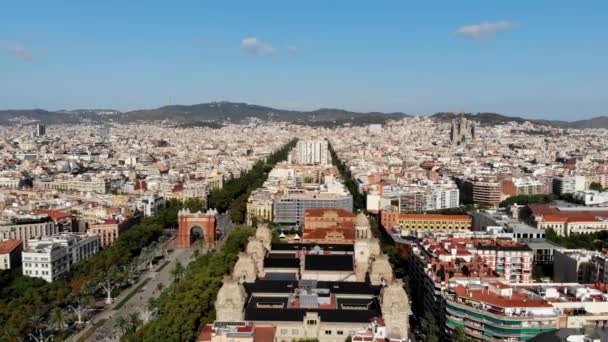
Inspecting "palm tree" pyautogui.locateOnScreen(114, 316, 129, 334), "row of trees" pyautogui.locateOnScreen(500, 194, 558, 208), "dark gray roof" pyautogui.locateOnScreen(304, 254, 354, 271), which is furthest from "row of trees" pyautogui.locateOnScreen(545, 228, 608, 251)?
"palm tree" pyautogui.locateOnScreen(114, 316, 129, 334)

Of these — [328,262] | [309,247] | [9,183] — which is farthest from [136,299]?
[9,183]

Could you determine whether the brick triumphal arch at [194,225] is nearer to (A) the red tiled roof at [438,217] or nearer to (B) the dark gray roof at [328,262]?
(A) the red tiled roof at [438,217]

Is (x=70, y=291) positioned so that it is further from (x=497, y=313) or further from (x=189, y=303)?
(x=497, y=313)

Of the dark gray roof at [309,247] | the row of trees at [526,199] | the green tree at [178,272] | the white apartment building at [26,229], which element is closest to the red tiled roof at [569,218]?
the row of trees at [526,199]

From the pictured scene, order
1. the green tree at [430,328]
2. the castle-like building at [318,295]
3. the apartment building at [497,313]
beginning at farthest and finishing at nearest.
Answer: the green tree at [430,328] < the castle-like building at [318,295] < the apartment building at [497,313]

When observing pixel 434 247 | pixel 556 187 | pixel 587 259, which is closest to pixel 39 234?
pixel 434 247

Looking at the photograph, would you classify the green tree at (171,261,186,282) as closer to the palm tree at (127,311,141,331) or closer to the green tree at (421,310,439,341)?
the palm tree at (127,311,141,331)
